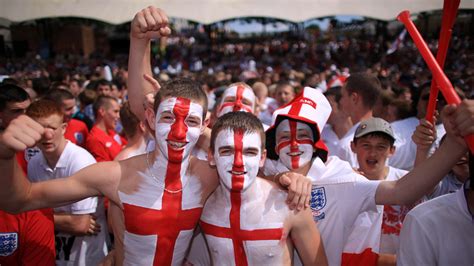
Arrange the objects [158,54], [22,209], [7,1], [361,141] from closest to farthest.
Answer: [22,209] < [361,141] < [7,1] < [158,54]

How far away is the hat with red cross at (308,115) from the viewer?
8.39 ft

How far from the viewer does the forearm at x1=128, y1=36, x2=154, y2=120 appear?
2.49 m

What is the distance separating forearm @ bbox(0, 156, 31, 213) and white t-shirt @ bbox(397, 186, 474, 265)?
5.56 feet

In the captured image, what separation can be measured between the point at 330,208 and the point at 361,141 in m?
0.90

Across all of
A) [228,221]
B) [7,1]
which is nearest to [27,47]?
[7,1]

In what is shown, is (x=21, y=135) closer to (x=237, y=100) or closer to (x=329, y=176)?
(x=329, y=176)

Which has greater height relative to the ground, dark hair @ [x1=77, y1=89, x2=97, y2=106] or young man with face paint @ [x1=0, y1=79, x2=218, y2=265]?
young man with face paint @ [x1=0, y1=79, x2=218, y2=265]

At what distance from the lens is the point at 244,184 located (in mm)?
2031

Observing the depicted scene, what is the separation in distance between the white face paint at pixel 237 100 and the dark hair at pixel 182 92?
1.18m

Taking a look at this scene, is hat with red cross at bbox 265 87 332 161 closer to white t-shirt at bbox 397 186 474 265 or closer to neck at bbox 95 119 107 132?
white t-shirt at bbox 397 186 474 265

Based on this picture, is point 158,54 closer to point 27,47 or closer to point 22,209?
point 27,47

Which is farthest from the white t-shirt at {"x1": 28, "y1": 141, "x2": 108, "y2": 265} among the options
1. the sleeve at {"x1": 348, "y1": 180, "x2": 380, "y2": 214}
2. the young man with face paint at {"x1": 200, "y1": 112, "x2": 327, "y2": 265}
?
the sleeve at {"x1": 348, "y1": 180, "x2": 380, "y2": 214}

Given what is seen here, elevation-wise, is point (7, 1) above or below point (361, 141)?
above

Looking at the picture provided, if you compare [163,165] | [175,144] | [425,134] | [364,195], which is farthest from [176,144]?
[425,134]
